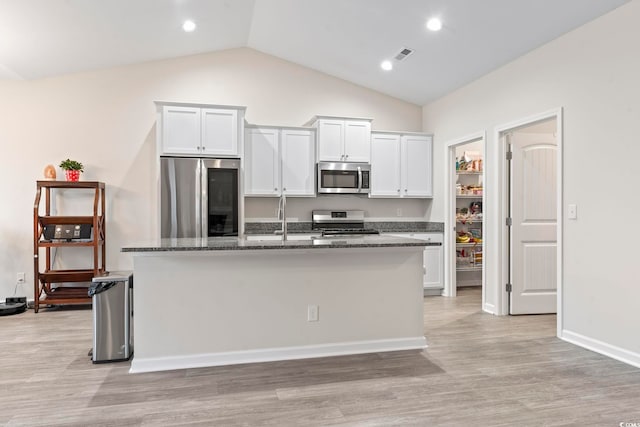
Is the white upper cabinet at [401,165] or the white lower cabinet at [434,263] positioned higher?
the white upper cabinet at [401,165]

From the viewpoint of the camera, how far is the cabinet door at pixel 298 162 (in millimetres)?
5410

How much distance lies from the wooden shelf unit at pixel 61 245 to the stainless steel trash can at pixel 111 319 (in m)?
1.88

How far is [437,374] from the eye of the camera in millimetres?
2855

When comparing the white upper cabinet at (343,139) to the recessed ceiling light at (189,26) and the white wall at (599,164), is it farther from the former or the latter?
the white wall at (599,164)

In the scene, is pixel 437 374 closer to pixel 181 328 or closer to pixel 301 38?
pixel 181 328

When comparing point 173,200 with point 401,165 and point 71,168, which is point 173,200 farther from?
point 401,165

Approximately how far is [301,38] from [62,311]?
171 inches

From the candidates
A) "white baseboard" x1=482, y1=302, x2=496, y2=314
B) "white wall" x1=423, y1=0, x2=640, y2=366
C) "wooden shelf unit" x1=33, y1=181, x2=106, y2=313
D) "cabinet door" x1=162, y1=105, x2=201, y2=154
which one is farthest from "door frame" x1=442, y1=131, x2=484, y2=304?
"wooden shelf unit" x1=33, y1=181, x2=106, y2=313

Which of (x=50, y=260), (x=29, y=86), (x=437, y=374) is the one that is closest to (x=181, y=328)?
(x=437, y=374)

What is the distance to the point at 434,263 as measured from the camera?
18.6ft

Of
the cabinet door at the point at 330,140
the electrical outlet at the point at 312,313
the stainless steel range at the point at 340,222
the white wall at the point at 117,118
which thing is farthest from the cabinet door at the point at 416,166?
the electrical outlet at the point at 312,313

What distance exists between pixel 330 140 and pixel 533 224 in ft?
8.81

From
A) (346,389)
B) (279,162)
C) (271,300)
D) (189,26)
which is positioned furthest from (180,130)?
Result: (346,389)

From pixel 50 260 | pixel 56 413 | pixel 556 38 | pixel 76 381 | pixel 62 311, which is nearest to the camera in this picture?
pixel 56 413
